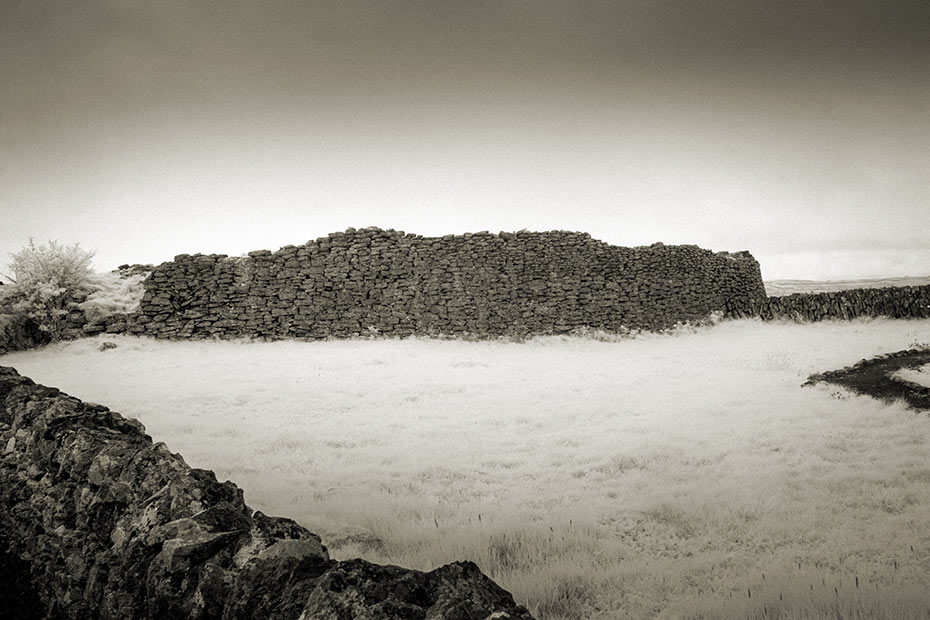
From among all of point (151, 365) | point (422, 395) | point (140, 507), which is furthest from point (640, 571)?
point (151, 365)

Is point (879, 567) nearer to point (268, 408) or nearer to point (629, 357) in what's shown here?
point (268, 408)

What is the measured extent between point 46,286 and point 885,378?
23.1 meters

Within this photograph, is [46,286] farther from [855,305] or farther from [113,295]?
[855,305]

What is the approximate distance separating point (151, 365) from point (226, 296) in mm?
4315

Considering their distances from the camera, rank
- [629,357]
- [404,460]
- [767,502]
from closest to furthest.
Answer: [767,502], [404,460], [629,357]

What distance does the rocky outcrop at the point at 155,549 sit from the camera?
6.48 feet

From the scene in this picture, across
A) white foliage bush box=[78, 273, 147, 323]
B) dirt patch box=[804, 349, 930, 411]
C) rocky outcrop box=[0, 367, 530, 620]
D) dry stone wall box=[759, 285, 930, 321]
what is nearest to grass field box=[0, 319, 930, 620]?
dirt patch box=[804, 349, 930, 411]

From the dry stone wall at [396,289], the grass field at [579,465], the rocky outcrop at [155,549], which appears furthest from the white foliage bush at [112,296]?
the rocky outcrop at [155,549]

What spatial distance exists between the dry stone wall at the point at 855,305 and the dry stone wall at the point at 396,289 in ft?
30.6

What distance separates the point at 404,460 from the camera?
7160 millimetres

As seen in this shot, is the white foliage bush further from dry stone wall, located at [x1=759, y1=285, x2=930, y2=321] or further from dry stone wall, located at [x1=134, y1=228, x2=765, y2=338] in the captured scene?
dry stone wall, located at [x1=759, y1=285, x2=930, y2=321]

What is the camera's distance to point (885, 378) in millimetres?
11359

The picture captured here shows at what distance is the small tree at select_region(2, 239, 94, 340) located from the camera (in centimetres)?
1562

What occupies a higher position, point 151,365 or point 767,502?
point 151,365
